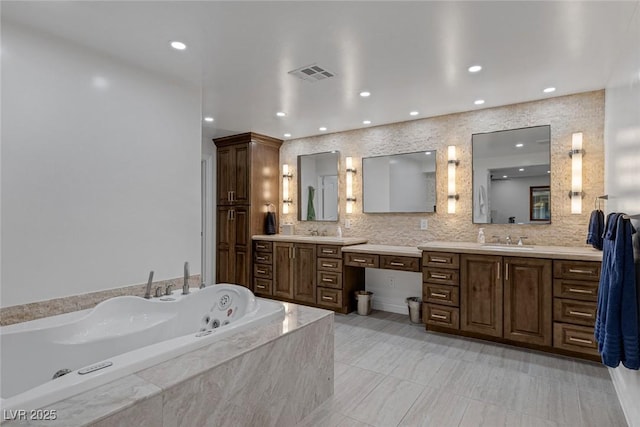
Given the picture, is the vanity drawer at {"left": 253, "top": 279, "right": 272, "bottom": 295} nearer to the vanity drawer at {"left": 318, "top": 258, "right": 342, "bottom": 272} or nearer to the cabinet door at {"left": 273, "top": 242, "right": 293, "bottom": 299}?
the cabinet door at {"left": 273, "top": 242, "right": 293, "bottom": 299}

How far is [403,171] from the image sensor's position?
4422 mm

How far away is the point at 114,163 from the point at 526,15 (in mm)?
3022

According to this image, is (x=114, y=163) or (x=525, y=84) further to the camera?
(x=525, y=84)

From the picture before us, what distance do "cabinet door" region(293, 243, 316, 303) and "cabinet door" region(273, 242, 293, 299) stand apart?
8cm

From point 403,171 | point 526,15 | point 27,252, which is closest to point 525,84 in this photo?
point 526,15

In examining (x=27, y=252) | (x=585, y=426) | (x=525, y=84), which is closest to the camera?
(x=585, y=426)

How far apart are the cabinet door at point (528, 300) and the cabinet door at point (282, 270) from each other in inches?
103

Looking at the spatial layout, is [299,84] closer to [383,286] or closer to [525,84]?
[525,84]

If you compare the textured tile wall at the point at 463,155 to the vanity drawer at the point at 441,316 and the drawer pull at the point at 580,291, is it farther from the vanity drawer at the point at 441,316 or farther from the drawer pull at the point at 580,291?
the vanity drawer at the point at 441,316

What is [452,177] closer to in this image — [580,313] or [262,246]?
[580,313]

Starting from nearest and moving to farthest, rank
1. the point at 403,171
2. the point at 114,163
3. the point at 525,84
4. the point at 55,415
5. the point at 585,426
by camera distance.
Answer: the point at 55,415 → the point at 585,426 → the point at 114,163 → the point at 525,84 → the point at 403,171

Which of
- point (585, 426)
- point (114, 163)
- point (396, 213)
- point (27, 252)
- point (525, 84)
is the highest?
point (525, 84)

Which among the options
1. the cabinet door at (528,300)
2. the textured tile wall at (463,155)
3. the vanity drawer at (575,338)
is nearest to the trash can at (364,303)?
the textured tile wall at (463,155)

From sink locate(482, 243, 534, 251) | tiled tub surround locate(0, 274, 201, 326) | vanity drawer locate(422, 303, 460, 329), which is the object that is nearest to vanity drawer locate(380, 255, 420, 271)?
vanity drawer locate(422, 303, 460, 329)
